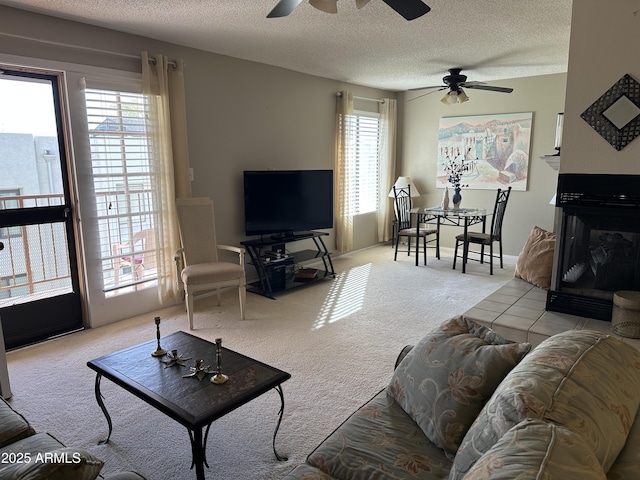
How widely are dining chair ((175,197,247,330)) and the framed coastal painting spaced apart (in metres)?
3.95

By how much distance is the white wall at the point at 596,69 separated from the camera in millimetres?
2725

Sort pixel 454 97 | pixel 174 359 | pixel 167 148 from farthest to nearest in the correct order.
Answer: pixel 454 97 → pixel 167 148 → pixel 174 359

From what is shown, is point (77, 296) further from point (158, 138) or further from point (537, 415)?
point (537, 415)

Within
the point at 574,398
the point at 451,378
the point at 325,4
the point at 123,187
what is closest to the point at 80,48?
the point at 123,187

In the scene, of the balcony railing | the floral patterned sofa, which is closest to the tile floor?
the floral patterned sofa

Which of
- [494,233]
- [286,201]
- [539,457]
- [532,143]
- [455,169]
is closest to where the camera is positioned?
[539,457]

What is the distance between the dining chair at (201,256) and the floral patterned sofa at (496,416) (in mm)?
2318

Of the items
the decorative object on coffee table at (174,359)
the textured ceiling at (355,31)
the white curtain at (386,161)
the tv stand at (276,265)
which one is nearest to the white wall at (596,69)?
the textured ceiling at (355,31)

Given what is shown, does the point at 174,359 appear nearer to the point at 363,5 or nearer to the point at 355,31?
the point at 363,5

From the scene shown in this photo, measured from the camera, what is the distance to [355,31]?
371 cm

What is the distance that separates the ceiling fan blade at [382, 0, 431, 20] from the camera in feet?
7.45

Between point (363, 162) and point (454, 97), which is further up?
point (454, 97)

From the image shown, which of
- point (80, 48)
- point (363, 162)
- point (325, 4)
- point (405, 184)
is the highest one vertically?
point (80, 48)

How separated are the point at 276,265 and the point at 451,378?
339 cm
